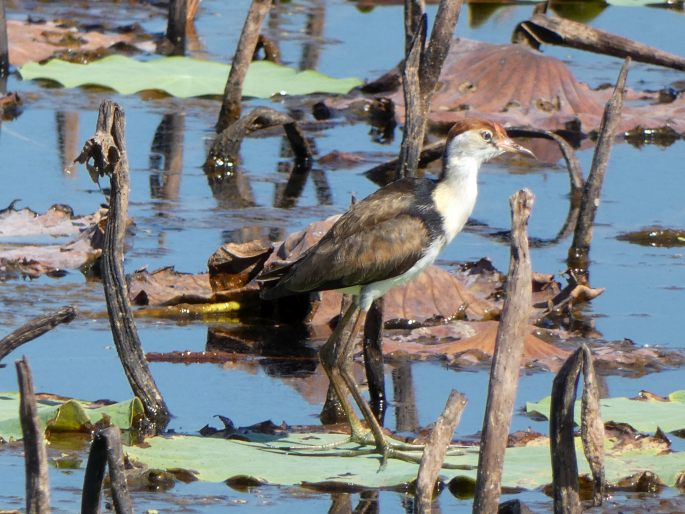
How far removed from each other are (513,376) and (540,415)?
233 centimetres

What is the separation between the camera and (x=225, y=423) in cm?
589

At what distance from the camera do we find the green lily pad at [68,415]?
5484mm

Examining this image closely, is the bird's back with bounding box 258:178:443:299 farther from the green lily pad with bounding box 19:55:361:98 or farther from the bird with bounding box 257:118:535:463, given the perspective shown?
the green lily pad with bounding box 19:55:361:98

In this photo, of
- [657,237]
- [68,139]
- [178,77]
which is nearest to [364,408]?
[657,237]

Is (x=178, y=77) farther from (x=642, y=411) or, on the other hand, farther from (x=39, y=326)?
(x=39, y=326)

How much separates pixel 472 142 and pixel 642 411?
4.26ft

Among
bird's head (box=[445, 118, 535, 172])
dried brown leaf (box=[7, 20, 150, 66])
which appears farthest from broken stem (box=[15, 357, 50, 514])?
dried brown leaf (box=[7, 20, 150, 66])

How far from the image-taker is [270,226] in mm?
9266

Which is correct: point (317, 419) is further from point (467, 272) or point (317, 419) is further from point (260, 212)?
point (260, 212)

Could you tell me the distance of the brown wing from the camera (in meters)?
6.24

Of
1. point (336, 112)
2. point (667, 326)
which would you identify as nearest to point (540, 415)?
point (667, 326)

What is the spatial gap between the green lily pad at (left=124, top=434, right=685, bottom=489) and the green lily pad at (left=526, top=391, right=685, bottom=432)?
12.1 inches

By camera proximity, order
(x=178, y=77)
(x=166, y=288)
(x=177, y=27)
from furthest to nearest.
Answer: (x=177, y=27) → (x=178, y=77) → (x=166, y=288)


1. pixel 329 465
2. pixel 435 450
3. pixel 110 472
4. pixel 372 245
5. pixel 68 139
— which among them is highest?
pixel 435 450
